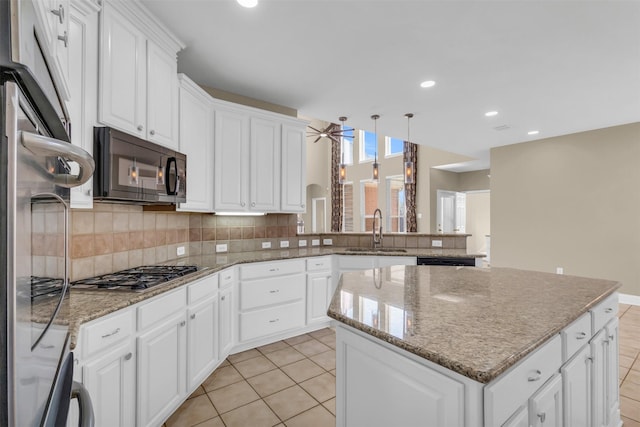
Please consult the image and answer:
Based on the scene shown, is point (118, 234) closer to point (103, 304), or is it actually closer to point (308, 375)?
point (103, 304)

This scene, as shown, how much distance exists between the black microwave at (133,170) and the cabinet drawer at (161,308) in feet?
1.99

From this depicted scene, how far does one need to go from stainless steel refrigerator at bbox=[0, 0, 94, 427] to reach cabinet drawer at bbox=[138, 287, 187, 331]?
3.19ft

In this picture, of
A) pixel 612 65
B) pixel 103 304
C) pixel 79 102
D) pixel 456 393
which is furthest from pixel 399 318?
pixel 612 65

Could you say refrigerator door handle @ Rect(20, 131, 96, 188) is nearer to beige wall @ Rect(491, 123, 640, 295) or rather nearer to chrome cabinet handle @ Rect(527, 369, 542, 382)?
chrome cabinet handle @ Rect(527, 369, 542, 382)

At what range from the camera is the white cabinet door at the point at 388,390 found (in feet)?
2.85

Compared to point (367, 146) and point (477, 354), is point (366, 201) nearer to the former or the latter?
point (367, 146)

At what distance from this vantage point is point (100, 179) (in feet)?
5.27

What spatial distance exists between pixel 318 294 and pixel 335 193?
256 inches

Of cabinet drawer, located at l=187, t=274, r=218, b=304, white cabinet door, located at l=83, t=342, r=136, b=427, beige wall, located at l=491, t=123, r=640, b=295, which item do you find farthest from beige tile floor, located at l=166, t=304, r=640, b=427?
beige wall, located at l=491, t=123, r=640, b=295

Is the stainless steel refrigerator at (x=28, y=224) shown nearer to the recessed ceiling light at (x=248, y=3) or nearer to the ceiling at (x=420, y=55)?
the recessed ceiling light at (x=248, y=3)

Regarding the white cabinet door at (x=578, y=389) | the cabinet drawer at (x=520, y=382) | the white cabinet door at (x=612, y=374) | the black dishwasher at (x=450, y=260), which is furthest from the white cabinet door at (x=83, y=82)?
the black dishwasher at (x=450, y=260)

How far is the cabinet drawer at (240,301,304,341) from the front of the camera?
2834 millimetres

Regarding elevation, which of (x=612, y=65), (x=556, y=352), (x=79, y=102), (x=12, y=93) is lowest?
(x=556, y=352)

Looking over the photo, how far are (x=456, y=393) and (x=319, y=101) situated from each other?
135 inches
